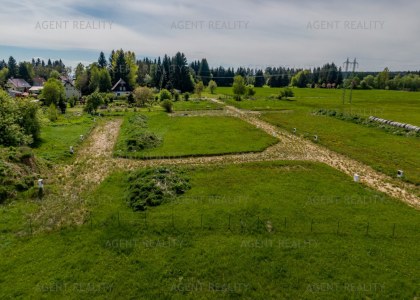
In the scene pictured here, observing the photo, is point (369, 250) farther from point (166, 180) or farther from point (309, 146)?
point (309, 146)

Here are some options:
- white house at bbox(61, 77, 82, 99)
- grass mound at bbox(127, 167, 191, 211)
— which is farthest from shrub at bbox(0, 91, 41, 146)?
white house at bbox(61, 77, 82, 99)

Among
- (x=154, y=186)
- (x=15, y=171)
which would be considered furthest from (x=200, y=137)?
(x=15, y=171)

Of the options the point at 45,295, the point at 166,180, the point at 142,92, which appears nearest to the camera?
the point at 45,295

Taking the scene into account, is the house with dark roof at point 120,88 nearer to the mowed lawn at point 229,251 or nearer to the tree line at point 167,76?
the tree line at point 167,76

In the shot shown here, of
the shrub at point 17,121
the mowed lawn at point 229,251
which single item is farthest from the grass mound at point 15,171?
the shrub at point 17,121

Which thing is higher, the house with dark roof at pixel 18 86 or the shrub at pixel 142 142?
the house with dark roof at pixel 18 86

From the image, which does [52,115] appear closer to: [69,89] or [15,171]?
[15,171]

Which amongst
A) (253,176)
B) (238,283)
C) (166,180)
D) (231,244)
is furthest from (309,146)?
(238,283)
